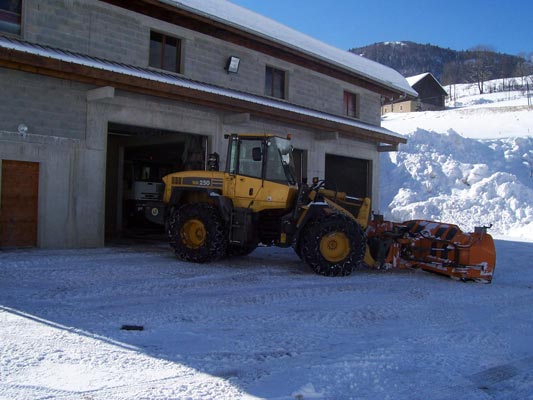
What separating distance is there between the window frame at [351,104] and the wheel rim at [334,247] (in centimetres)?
1160

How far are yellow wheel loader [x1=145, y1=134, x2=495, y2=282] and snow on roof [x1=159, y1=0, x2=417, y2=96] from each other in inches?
215

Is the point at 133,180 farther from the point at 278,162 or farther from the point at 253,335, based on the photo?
the point at 253,335

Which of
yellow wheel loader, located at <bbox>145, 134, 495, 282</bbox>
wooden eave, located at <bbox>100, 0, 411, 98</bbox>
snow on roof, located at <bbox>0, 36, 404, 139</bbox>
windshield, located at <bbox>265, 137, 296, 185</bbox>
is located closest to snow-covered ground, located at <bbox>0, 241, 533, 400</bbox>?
yellow wheel loader, located at <bbox>145, 134, 495, 282</bbox>

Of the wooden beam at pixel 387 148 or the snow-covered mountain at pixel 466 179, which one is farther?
the snow-covered mountain at pixel 466 179

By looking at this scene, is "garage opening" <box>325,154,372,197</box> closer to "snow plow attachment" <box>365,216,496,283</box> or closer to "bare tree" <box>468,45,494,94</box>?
"snow plow attachment" <box>365,216,496,283</box>

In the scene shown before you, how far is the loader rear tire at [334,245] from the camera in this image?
8664 mm

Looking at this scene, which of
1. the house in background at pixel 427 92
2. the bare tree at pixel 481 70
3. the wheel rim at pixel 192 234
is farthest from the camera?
the bare tree at pixel 481 70

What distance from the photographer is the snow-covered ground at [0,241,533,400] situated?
3.98 metres

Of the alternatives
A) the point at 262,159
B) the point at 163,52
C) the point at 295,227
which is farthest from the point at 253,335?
the point at 163,52

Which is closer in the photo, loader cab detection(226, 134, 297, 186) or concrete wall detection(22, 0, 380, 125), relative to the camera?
loader cab detection(226, 134, 297, 186)

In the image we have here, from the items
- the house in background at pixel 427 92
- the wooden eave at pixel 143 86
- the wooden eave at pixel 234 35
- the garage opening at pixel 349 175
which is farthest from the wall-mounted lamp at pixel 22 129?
the house in background at pixel 427 92

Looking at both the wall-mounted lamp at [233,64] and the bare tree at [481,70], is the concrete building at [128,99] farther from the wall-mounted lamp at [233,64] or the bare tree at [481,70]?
the bare tree at [481,70]

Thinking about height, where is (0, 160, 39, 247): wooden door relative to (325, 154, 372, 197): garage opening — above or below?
below

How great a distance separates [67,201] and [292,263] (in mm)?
5085
